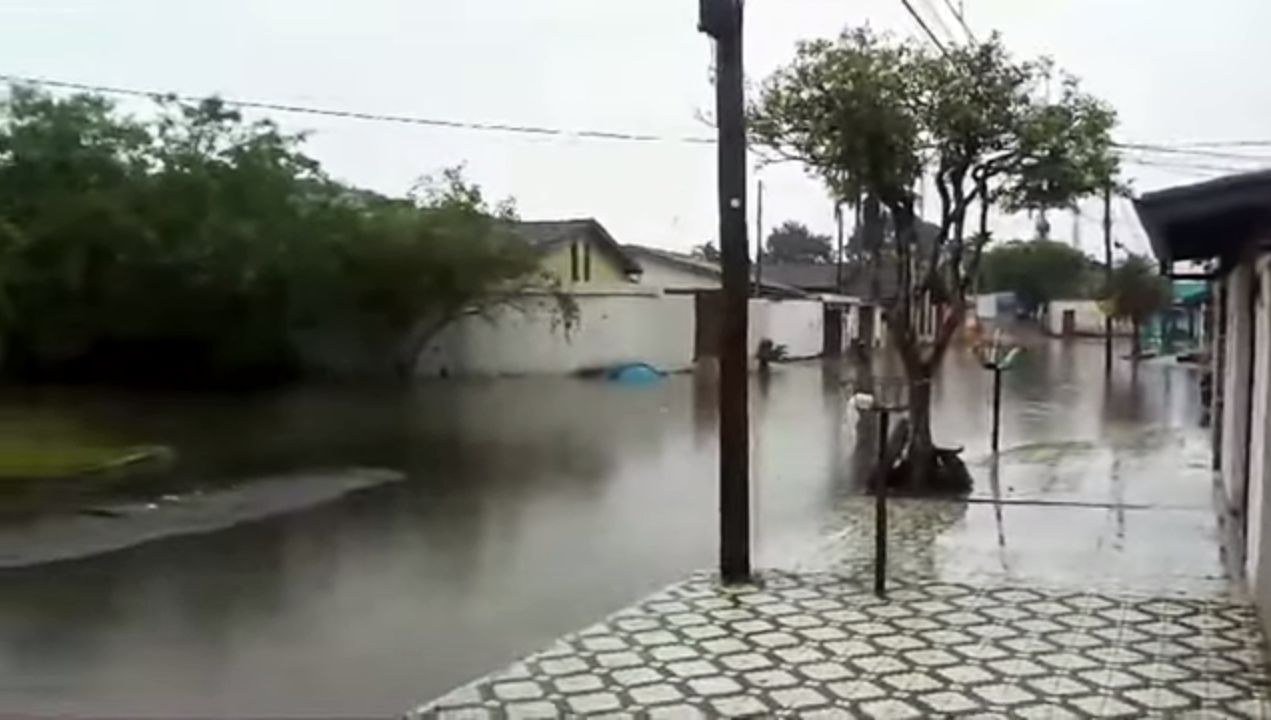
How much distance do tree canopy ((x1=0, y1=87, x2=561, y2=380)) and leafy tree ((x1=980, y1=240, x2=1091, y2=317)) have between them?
2276cm

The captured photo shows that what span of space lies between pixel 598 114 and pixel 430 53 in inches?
258

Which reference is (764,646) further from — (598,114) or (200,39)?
(598,114)

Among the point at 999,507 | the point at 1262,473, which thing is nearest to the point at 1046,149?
the point at 999,507

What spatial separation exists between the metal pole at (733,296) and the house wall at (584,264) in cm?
2001

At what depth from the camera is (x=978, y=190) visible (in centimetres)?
1117

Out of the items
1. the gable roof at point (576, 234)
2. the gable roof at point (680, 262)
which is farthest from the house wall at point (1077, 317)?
the gable roof at point (576, 234)

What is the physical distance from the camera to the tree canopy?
69.8 ft

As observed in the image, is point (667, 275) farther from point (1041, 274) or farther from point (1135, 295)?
point (1041, 274)

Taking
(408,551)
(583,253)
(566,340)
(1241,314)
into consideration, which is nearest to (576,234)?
(583,253)

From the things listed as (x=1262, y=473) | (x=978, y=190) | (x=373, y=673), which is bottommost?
(x=373, y=673)

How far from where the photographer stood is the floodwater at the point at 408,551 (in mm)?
5750

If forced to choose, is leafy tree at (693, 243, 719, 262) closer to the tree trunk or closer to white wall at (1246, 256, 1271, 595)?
the tree trunk

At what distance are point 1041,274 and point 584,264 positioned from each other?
19453 mm

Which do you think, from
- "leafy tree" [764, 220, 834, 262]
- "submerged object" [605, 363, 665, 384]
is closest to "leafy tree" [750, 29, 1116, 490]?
"submerged object" [605, 363, 665, 384]
